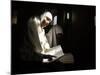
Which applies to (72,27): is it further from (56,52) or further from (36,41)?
(36,41)

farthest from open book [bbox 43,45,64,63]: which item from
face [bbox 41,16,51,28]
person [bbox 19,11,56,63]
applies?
face [bbox 41,16,51,28]

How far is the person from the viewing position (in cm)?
172

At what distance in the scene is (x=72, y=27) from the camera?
1.86 m

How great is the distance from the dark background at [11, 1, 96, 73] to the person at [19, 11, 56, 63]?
5cm

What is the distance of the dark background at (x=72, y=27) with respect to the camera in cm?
170

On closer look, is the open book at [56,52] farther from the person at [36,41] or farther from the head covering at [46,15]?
the head covering at [46,15]

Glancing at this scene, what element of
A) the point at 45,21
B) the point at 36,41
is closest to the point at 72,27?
the point at 45,21

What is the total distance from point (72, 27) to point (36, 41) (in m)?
0.44

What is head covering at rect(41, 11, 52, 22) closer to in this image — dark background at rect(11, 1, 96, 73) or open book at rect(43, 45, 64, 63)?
dark background at rect(11, 1, 96, 73)

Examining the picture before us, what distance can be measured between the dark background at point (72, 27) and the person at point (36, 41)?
0.17ft

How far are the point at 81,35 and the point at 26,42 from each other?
2.10ft

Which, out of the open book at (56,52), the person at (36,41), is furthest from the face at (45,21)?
the open book at (56,52)
